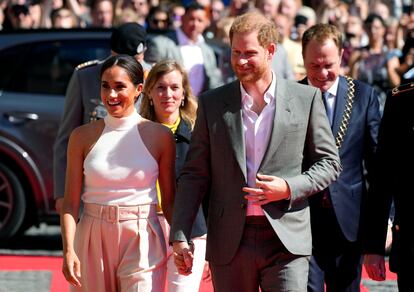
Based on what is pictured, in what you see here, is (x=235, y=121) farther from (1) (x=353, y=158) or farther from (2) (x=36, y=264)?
(2) (x=36, y=264)

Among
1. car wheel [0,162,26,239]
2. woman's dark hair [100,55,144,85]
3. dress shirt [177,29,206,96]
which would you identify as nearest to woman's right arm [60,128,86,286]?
woman's dark hair [100,55,144,85]

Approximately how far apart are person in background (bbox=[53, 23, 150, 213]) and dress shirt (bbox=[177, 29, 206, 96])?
125 inches

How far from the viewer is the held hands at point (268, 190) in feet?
19.2

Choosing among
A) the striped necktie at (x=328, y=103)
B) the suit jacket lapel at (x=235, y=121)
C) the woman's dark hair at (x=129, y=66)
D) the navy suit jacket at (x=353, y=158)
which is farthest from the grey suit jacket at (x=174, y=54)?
the suit jacket lapel at (x=235, y=121)

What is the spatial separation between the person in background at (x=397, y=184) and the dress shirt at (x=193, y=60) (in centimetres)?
498

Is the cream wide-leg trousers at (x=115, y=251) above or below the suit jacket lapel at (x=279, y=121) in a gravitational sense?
below

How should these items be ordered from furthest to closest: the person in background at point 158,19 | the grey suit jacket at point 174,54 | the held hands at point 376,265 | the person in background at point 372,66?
the person in background at point 372,66
the person in background at point 158,19
the grey suit jacket at point 174,54
the held hands at point 376,265

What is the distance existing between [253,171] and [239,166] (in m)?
0.09

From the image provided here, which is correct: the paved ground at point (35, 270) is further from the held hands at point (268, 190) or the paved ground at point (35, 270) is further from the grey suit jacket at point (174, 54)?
the held hands at point (268, 190)

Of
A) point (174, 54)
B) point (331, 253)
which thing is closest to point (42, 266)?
point (174, 54)

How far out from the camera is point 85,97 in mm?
7738

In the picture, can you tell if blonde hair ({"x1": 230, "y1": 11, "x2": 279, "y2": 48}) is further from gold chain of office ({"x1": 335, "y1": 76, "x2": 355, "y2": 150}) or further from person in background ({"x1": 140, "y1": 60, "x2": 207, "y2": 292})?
person in background ({"x1": 140, "y1": 60, "x2": 207, "y2": 292})

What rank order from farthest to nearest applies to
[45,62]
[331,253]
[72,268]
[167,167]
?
1. [45,62]
2. [331,253]
3. [167,167]
4. [72,268]

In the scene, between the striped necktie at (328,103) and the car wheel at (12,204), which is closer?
the striped necktie at (328,103)
